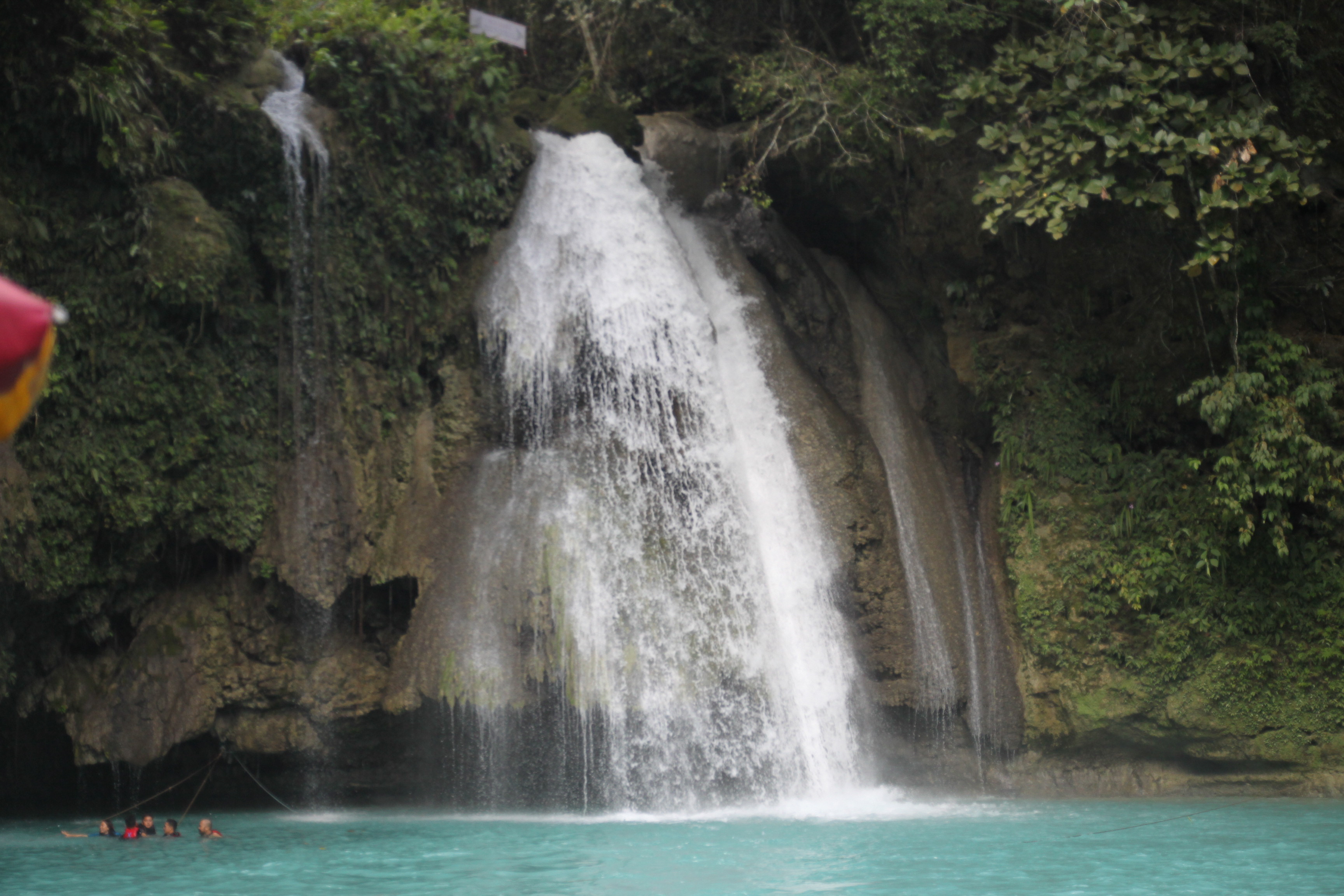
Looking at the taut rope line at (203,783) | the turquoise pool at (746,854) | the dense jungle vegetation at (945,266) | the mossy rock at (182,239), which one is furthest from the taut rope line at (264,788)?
the mossy rock at (182,239)

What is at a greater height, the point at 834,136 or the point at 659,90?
the point at 659,90

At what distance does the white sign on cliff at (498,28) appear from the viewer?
15.3 m

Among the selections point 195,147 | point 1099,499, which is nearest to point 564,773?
point 1099,499

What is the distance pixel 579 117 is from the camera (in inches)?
614

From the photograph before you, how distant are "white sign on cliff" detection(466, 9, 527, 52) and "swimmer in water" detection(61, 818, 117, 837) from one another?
1108cm

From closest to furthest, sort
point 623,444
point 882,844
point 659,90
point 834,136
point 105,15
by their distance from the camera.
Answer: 1. point 882,844
2. point 105,15
3. point 623,444
4. point 834,136
5. point 659,90

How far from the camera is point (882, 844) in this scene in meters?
8.46

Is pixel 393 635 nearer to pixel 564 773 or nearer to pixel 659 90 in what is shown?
pixel 564 773

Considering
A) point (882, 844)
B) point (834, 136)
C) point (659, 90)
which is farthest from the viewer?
point (659, 90)

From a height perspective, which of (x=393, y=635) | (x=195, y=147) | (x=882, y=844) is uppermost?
(x=195, y=147)

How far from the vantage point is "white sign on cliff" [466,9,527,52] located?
50.2ft

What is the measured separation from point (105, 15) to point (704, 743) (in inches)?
374

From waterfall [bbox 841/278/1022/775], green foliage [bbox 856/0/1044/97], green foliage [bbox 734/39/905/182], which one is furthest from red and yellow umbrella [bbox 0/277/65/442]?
green foliage [bbox 856/0/1044/97]

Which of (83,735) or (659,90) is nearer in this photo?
(83,735)
